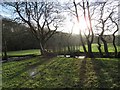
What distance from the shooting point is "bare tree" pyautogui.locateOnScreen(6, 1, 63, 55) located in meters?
5.12

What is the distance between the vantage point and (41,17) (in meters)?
6.00

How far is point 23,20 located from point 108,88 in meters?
4.42

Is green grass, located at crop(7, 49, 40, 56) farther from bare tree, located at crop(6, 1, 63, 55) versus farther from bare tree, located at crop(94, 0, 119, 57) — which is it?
bare tree, located at crop(94, 0, 119, 57)

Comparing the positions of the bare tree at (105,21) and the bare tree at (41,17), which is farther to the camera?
the bare tree at (41,17)

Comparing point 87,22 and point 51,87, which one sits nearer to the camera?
point 51,87

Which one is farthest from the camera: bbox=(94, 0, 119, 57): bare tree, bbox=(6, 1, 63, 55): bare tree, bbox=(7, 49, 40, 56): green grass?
bbox=(7, 49, 40, 56): green grass

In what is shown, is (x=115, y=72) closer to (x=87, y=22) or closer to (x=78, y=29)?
(x=87, y=22)

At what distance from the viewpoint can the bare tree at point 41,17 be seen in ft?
16.8

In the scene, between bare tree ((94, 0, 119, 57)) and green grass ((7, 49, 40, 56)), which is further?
green grass ((7, 49, 40, 56))

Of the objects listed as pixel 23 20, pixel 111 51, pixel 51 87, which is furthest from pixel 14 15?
pixel 51 87

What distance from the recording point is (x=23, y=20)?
5539 millimetres

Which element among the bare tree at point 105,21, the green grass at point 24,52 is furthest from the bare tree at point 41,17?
the bare tree at point 105,21

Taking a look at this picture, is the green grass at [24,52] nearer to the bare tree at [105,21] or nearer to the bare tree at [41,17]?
the bare tree at [41,17]

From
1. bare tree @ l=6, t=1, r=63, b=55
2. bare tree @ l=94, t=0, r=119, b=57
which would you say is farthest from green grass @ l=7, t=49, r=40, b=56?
bare tree @ l=94, t=0, r=119, b=57
